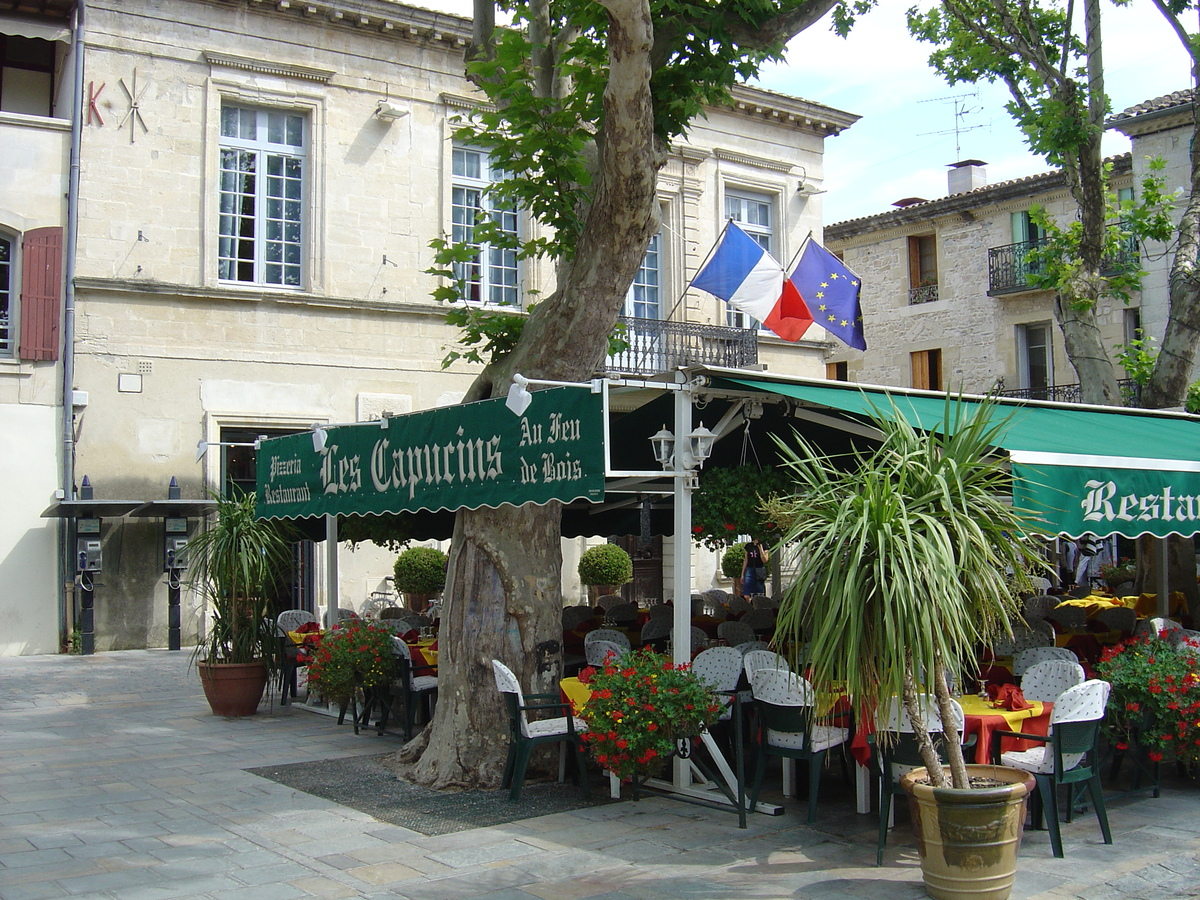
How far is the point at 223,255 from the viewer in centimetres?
1658

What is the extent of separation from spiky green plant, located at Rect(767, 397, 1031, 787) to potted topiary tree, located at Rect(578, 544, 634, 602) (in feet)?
41.6

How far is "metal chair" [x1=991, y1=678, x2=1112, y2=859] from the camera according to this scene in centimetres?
611

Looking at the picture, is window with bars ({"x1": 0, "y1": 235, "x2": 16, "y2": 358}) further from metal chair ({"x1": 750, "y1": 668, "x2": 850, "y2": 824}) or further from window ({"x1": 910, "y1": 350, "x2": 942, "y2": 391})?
window ({"x1": 910, "y1": 350, "x2": 942, "y2": 391})

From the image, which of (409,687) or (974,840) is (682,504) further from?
(409,687)

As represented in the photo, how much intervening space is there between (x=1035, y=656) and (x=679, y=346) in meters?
11.8

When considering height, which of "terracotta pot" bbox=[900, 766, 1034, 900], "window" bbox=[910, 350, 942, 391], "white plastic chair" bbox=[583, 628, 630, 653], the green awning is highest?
"window" bbox=[910, 350, 942, 391]

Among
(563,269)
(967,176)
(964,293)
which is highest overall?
(967,176)

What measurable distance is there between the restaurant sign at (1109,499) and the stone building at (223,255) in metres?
9.13

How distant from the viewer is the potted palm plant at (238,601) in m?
10.3

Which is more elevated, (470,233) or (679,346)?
(470,233)

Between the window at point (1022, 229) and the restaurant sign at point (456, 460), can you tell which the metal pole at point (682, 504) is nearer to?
the restaurant sign at point (456, 460)

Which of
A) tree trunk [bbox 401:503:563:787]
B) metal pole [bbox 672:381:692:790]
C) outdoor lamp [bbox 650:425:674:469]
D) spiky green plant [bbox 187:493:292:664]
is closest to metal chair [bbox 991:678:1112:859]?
metal pole [bbox 672:381:692:790]

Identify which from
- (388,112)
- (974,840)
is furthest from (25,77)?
(974,840)

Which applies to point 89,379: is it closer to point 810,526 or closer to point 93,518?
point 93,518
